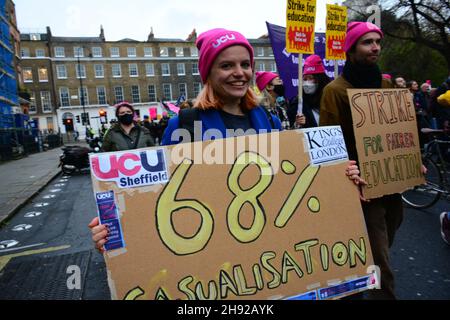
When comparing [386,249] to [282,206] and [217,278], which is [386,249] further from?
[217,278]

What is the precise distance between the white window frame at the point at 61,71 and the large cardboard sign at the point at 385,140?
189 feet

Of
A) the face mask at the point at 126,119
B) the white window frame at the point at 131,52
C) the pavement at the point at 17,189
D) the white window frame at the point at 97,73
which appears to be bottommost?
the pavement at the point at 17,189

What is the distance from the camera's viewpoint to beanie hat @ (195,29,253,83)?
1688 mm

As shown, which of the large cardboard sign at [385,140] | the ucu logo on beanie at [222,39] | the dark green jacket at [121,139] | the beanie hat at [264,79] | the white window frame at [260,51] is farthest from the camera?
the white window frame at [260,51]

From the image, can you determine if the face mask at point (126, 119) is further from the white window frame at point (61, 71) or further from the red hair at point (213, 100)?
the white window frame at point (61, 71)

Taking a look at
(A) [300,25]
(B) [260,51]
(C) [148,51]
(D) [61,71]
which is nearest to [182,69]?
(C) [148,51]

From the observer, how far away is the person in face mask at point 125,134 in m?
5.29

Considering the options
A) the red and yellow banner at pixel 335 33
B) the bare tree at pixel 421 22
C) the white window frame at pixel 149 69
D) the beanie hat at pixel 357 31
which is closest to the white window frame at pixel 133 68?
the white window frame at pixel 149 69

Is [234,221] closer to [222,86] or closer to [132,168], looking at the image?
[132,168]

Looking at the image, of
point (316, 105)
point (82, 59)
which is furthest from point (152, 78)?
point (316, 105)

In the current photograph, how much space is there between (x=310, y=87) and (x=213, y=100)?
3001 mm

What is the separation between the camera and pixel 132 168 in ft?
4.54
